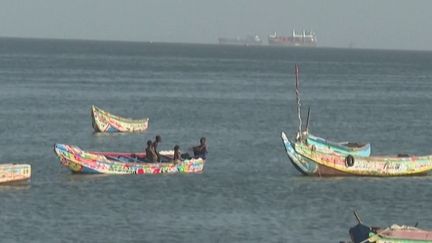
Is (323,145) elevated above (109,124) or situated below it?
below

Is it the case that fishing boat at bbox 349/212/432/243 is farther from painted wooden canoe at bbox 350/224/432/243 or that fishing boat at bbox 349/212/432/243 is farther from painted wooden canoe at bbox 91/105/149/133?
painted wooden canoe at bbox 91/105/149/133

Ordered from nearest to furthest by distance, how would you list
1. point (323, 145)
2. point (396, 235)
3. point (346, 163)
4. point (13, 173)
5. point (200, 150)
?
1. point (396, 235)
2. point (13, 173)
3. point (346, 163)
4. point (200, 150)
5. point (323, 145)

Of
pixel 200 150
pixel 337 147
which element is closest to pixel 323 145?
pixel 337 147

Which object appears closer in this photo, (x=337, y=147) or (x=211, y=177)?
(x=211, y=177)

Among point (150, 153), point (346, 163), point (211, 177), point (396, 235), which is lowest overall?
point (396, 235)

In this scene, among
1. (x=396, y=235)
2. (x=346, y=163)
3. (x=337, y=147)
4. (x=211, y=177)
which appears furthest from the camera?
(x=337, y=147)

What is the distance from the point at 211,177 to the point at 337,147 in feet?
21.0

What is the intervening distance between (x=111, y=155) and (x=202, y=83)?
81075mm

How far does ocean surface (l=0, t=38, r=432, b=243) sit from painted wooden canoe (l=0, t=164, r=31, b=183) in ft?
1.67

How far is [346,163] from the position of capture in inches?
1956

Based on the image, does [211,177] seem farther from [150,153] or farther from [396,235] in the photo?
[396,235]

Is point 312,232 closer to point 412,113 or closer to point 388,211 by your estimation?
point 388,211

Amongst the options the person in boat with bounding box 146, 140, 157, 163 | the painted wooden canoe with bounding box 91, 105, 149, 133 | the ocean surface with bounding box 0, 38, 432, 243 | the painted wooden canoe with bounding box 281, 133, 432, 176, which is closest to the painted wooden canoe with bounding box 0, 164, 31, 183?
the ocean surface with bounding box 0, 38, 432, 243

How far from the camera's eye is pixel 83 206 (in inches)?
1670
